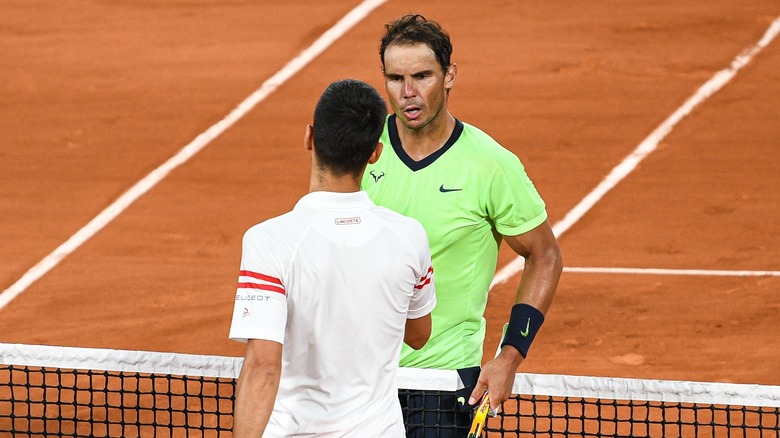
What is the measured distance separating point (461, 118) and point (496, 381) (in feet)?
31.6

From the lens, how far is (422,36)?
5.24 metres

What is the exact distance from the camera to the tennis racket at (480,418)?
4.69 meters

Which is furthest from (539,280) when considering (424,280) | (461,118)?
(461,118)

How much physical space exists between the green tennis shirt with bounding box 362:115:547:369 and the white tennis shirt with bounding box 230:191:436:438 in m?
1.01

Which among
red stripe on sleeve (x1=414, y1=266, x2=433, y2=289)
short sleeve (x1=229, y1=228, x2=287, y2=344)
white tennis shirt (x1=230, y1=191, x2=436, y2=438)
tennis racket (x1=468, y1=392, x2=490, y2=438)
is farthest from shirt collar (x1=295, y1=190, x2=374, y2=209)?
tennis racket (x1=468, y1=392, x2=490, y2=438)

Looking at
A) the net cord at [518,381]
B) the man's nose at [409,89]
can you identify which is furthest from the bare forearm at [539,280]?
the man's nose at [409,89]

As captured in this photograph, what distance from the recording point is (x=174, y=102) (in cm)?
1526

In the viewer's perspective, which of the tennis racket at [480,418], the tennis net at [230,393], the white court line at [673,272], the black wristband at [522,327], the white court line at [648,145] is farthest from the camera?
the white court line at [648,145]

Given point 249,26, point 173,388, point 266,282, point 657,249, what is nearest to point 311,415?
point 266,282

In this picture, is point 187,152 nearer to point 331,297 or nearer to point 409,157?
point 409,157

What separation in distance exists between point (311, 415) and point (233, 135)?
10.8m

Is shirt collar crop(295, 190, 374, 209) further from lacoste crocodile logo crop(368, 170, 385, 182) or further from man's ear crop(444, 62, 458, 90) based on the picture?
man's ear crop(444, 62, 458, 90)

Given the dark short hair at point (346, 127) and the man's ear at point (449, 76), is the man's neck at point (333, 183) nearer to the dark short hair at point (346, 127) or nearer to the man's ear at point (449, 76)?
the dark short hair at point (346, 127)

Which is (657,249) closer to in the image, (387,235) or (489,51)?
(489,51)
